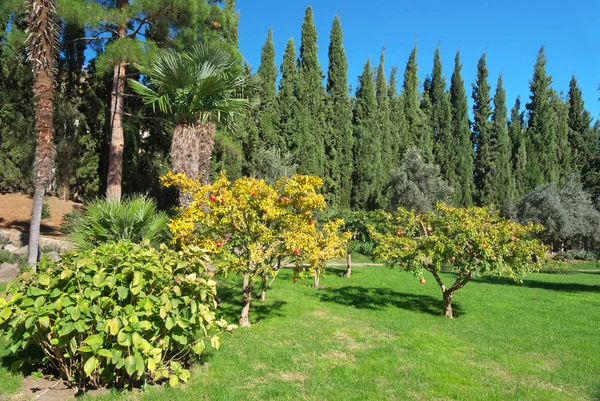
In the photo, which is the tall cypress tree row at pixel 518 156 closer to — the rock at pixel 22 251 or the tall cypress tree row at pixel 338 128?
the tall cypress tree row at pixel 338 128

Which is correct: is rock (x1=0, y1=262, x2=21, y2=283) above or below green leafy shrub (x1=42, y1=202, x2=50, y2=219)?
below

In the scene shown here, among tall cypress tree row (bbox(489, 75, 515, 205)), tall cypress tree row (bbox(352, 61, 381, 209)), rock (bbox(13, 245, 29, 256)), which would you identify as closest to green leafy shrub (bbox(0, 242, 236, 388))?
rock (bbox(13, 245, 29, 256))

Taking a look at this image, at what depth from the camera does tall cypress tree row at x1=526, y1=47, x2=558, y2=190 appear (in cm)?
3862

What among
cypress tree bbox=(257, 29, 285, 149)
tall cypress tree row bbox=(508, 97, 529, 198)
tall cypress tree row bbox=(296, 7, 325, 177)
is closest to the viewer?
cypress tree bbox=(257, 29, 285, 149)

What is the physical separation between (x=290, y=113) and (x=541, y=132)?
2528 centimetres

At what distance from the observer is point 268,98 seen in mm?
29047

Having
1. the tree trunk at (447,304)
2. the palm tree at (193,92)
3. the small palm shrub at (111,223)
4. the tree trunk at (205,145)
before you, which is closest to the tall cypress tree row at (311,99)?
the tree trunk at (205,145)

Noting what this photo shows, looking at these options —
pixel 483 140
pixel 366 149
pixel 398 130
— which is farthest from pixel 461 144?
pixel 366 149

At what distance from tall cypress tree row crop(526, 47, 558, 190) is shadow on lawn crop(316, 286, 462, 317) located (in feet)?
104

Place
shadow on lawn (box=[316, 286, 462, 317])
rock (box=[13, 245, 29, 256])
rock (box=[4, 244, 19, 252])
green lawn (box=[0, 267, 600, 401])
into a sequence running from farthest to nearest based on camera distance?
rock (box=[4, 244, 19, 252]), rock (box=[13, 245, 29, 256]), shadow on lawn (box=[316, 286, 462, 317]), green lawn (box=[0, 267, 600, 401])

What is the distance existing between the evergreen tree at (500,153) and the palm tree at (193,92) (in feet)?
102

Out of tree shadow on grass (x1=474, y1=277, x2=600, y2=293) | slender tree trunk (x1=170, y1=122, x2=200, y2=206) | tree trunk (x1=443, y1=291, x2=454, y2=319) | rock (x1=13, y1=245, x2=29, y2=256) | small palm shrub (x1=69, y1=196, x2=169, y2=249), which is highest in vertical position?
slender tree trunk (x1=170, y1=122, x2=200, y2=206)

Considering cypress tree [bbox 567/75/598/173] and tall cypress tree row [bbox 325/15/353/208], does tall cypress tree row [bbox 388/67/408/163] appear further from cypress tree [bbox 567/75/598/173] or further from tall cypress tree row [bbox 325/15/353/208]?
cypress tree [bbox 567/75/598/173]

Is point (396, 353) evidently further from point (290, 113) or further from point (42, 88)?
point (290, 113)
